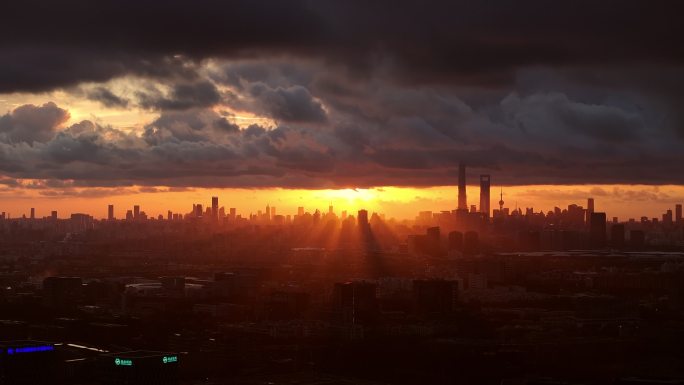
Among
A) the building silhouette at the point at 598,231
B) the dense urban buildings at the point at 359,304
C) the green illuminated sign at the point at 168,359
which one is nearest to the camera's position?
the green illuminated sign at the point at 168,359

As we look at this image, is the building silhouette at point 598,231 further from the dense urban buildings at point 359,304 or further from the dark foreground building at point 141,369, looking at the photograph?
the dark foreground building at point 141,369

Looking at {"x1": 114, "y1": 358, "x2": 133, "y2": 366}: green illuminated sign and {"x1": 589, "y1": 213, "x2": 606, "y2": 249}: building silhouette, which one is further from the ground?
{"x1": 589, "y1": 213, "x2": 606, "y2": 249}: building silhouette

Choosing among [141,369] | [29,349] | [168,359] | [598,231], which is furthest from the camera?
[598,231]

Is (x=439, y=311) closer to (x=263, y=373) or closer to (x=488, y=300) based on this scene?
(x=488, y=300)

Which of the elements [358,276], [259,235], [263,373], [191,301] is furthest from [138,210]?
[263,373]

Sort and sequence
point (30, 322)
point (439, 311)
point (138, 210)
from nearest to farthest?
point (30, 322) → point (439, 311) → point (138, 210)

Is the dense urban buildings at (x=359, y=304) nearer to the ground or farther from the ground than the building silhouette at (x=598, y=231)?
nearer to the ground

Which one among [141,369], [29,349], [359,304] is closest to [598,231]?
[359,304]

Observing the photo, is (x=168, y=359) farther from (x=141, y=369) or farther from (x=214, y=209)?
(x=214, y=209)

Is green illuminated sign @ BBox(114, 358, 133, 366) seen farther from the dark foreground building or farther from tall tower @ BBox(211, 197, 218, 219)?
tall tower @ BBox(211, 197, 218, 219)

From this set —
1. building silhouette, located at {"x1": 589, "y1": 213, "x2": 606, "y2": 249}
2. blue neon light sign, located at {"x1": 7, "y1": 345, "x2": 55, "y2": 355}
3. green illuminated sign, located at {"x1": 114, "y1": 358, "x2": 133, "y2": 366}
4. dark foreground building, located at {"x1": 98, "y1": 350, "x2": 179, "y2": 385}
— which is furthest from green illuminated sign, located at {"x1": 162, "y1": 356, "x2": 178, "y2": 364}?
building silhouette, located at {"x1": 589, "y1": 213, "x2": 606, "y2": 249}

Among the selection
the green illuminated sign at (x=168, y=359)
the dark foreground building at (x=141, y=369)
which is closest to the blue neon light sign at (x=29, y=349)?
the dark foreground building at (x=141, y=369)
